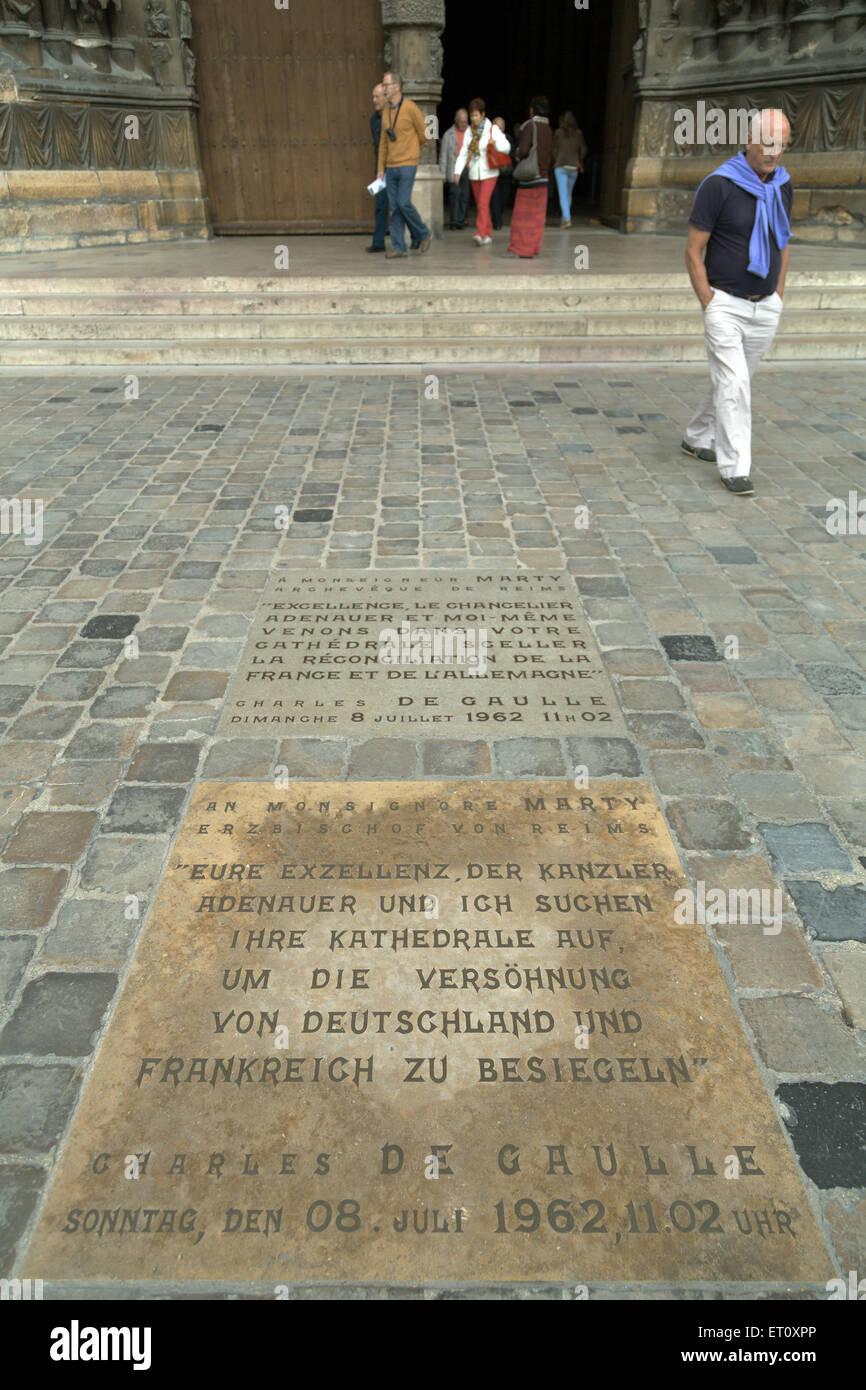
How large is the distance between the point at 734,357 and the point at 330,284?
5.93 meters

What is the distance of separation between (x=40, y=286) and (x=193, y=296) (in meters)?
1.74

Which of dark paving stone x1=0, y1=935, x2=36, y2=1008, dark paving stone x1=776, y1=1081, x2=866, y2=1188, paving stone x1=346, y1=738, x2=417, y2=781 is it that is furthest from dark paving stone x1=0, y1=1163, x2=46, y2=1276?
dark paving stone x1=776, y1=1081, x2=866, y2=1188

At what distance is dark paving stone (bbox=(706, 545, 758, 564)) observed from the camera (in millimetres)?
5254

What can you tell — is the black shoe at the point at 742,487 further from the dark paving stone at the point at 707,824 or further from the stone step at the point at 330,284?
the stone step at the point at 330,284

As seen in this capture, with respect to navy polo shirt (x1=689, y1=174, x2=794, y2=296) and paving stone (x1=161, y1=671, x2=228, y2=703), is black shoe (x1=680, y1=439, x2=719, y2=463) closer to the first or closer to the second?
navy polo shirt (x1=689, y1=174, x2=794, y2=296)

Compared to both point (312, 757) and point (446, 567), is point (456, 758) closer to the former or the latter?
point (312, 757)

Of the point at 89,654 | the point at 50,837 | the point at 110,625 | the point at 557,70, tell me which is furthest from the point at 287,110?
the point at 50,837

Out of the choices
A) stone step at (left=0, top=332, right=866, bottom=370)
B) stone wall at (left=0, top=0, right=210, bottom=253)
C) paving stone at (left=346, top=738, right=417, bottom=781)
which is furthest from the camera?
stone wall at (left=0, top=0, right=210, bottom=253)

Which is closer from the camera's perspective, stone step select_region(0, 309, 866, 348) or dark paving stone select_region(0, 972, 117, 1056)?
dark paving stone select_region(0, 972, 117, 1056)

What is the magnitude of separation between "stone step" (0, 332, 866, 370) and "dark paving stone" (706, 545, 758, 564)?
15.6ft

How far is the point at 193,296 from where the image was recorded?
10047 mm

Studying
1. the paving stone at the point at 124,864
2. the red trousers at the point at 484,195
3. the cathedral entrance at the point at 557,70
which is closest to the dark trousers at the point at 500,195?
the cathedral entrance at the point at 557,70
